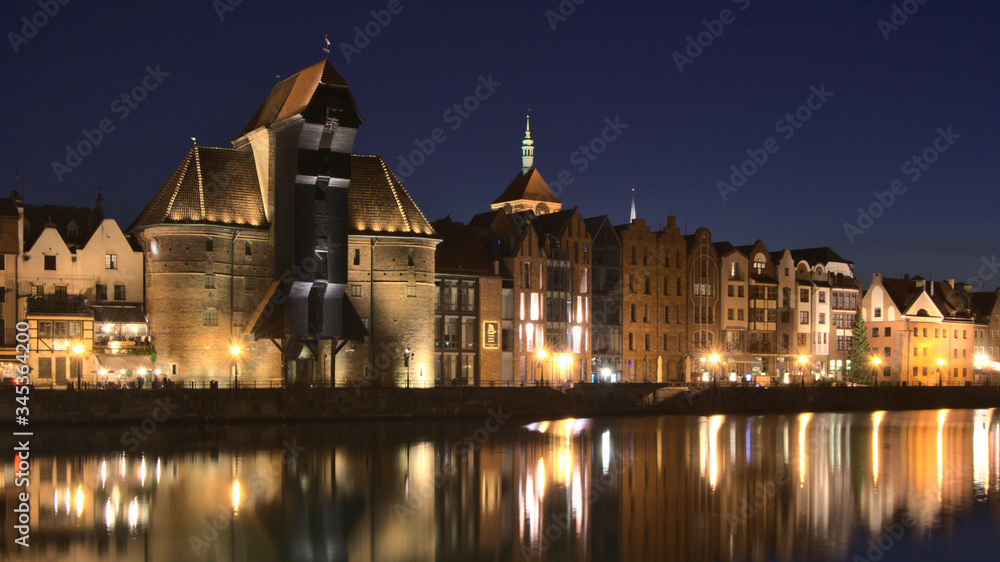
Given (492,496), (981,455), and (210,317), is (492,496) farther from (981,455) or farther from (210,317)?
(210,317)

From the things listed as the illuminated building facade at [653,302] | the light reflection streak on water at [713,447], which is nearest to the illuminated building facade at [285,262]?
the light reflection streak on water at [713,447]

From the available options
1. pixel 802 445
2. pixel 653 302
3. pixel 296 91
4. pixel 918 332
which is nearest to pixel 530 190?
pixel 653 302

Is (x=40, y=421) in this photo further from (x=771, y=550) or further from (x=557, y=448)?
(x=771, y=550)

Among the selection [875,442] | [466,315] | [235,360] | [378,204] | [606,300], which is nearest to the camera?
[875,442]

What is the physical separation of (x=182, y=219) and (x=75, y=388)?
11.0m

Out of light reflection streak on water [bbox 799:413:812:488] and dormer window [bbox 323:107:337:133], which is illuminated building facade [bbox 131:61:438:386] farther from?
light reflection streak on water [bbox 799:413:812:488]

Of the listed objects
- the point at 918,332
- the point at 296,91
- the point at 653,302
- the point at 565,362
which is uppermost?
the point at 296,91

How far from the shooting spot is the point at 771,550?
29.0 metres

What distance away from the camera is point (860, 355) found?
96938 millimetres

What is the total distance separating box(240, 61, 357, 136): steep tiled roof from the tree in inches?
2066

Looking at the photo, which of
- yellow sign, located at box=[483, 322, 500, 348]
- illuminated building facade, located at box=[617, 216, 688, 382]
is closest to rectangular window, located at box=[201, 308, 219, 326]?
yellow sign, located at box=[483, 322, 500, 348]

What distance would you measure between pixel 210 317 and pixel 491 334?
63.1 ft

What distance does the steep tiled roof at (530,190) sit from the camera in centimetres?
10850

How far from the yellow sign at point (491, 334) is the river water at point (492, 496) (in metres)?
17.7
